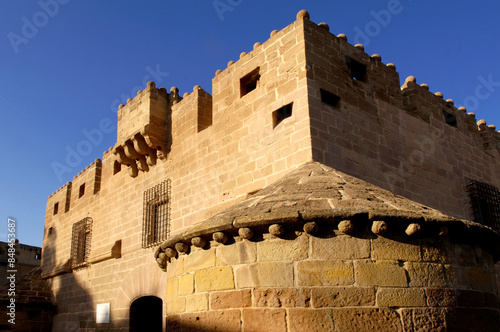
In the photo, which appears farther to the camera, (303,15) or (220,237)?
(303,15)

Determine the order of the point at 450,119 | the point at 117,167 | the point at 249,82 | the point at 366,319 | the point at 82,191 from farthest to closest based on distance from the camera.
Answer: the point at 82,191, the point at 117,167, the point at 450,119, the point at 249,82, the point at 366,319

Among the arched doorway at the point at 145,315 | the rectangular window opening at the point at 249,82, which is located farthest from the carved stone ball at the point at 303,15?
the arched doorway at the point at 145,315

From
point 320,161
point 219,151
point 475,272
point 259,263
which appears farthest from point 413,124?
point 259,263

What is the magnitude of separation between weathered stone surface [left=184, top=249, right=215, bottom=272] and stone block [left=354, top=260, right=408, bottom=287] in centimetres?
132

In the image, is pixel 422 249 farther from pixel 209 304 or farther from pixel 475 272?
pixel 209 304

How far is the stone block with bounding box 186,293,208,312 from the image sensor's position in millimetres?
3971

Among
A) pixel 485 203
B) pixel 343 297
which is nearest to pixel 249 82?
pixel 343 297

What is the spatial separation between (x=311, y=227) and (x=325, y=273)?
0.38m

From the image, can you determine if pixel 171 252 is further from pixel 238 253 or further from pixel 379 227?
pixel 379 227

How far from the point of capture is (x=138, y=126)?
9.30m

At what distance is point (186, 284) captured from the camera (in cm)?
424

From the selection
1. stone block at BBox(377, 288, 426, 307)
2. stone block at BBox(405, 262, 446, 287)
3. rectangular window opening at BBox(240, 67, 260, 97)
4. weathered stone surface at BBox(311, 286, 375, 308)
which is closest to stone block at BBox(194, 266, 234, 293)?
weathered stone surface at BBox(311, 286, 375, 308)

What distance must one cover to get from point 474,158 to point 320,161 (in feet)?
16.6

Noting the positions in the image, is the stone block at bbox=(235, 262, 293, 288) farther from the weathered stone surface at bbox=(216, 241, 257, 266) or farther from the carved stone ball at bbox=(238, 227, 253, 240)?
the carved stone ball at bbox=(238, 227, 253, 240)
